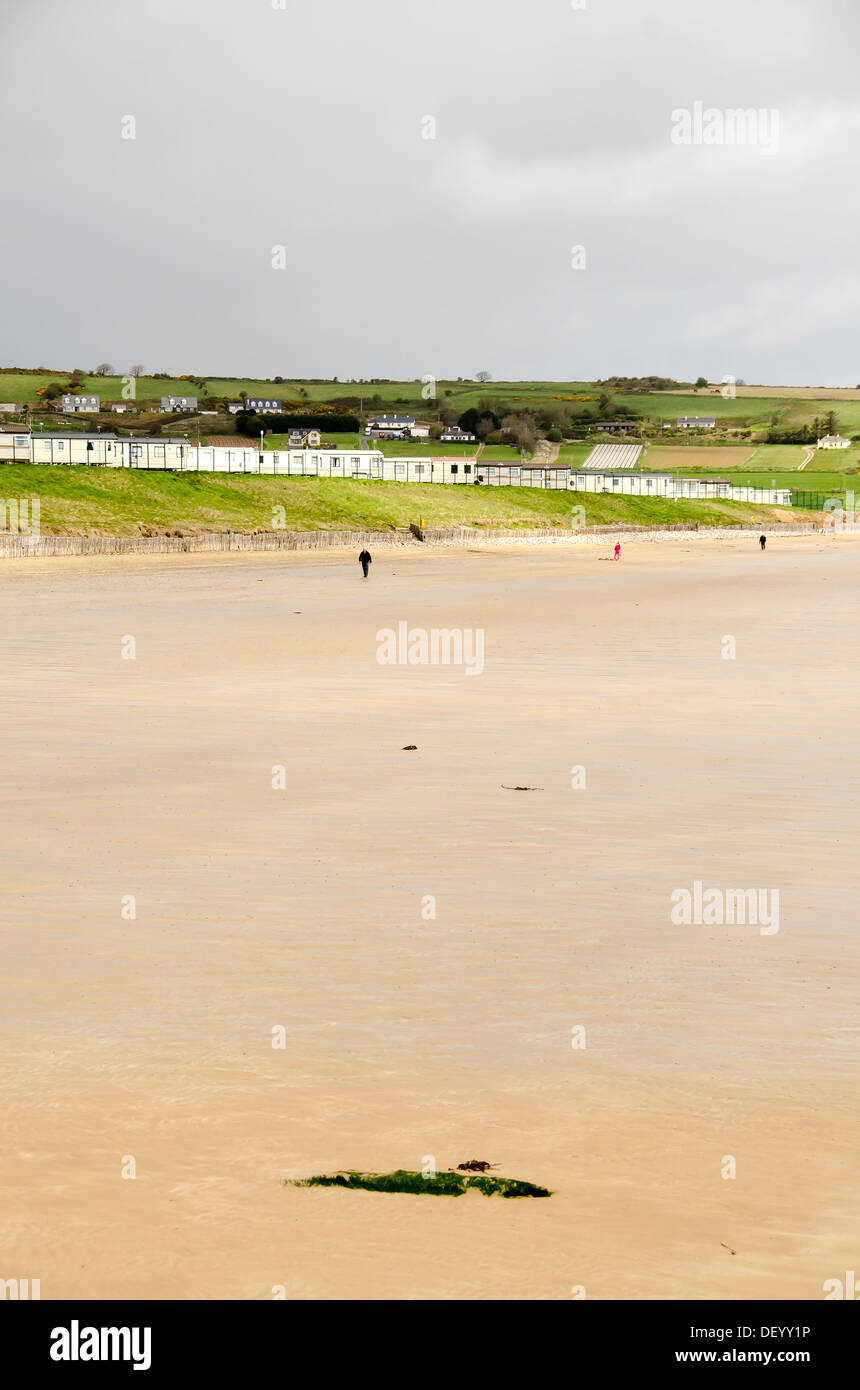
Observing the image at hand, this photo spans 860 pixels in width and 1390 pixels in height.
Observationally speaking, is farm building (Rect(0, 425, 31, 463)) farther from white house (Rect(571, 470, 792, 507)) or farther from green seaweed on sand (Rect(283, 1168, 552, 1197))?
green seaweed on sand (Rect(283, 1168, 552, 1197))

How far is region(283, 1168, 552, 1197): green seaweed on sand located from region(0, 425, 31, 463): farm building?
101 metres

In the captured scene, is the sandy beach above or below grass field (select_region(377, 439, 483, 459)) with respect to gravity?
below

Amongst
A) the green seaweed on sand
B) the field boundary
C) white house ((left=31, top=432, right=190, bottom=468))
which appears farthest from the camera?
white house ((left=31, top=432, right=190, bottom=468))

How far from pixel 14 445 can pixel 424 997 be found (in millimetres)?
101600

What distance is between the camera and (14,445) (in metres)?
103

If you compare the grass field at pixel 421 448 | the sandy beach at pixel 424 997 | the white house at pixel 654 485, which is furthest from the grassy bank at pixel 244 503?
the sandy beach at pixel 424 997

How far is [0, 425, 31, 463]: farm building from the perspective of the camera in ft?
335

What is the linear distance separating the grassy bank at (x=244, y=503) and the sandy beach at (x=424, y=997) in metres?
55.7

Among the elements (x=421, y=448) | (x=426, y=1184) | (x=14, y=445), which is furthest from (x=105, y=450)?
(x=426, y=1184)

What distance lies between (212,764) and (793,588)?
4051 centimetres

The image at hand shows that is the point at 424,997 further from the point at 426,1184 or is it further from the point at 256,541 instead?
the point at 256,541

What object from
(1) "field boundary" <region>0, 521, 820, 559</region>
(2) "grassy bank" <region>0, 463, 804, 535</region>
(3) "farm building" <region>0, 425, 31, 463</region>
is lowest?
A: (1) "field boundary" <region>0, 521, 820, 559</region>

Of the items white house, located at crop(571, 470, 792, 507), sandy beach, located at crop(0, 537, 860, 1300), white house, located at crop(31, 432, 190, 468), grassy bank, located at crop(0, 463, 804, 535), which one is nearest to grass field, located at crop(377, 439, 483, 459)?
white house, located at crop(571, 470, 792, 507)

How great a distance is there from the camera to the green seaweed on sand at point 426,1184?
18.3 feet
